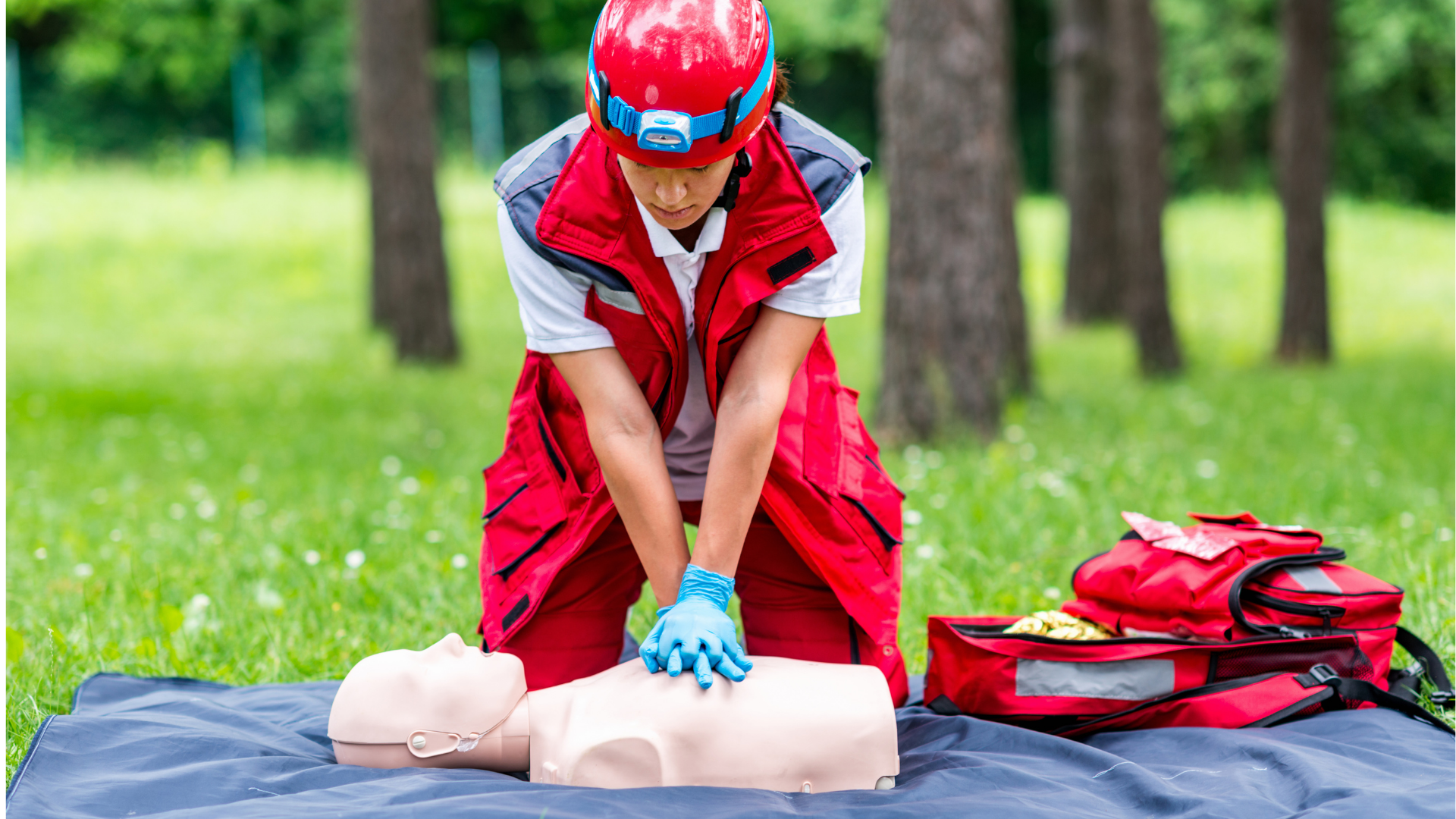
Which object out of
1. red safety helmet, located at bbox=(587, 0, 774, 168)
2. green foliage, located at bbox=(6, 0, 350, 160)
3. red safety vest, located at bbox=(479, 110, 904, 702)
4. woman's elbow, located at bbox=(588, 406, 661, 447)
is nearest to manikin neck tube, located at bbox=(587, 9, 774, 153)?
red safety helmet, located at bbox=(587, 0, 774, 168)

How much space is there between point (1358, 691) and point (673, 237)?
1.71 m

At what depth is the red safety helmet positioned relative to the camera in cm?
217

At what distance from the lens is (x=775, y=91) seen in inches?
99.0

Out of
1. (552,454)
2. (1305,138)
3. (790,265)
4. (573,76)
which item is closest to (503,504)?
(552,454)

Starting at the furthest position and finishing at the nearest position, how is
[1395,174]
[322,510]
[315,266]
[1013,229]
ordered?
[1395,174] < [315,266] < [1013,229] < [322,510]

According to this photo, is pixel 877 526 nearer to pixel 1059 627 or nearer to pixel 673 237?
pixel 1059 627

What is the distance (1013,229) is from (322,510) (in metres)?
4.37

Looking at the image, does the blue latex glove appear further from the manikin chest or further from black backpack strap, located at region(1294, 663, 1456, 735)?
black backpack strap, located at region(1294, 663, 1456, 735)

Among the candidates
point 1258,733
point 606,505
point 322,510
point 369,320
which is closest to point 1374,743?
point 1258,733

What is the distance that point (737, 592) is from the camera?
2904 mm

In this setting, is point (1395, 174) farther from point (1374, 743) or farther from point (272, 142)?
point (1374, 743)

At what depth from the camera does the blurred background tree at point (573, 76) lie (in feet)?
67.7

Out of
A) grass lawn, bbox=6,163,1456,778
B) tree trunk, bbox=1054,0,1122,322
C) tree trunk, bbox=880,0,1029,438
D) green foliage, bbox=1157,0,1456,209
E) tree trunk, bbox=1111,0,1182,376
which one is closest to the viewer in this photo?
grass lawn, bbox=6,163,1456,778

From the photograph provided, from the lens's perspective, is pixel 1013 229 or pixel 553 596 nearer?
pixel 553 596
